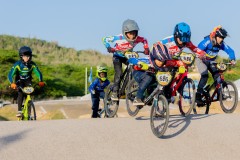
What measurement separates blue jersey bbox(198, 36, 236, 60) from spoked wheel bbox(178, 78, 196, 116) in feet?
5.88

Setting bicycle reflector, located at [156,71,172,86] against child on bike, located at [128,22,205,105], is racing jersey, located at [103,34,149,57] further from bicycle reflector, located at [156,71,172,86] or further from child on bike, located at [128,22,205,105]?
bicycle reflector, located at [156,71,172,86]

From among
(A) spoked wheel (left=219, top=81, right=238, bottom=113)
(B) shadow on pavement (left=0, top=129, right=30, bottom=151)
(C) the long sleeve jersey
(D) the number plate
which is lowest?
(B) shadow on pavement (left=0, top=129, right=30, bottom=151)

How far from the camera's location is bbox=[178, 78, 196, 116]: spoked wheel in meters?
9.91

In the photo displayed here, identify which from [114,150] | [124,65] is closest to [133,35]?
[124,65]

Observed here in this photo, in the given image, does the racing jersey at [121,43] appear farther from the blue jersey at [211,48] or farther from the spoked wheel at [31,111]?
the spoked wheel at [31,111]

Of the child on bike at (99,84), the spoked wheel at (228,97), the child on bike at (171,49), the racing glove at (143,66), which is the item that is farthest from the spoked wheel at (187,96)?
the child on bike at (99,84)

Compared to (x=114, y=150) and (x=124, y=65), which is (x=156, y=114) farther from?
(x=124, y=65)

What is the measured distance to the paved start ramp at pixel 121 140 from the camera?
7.52 m

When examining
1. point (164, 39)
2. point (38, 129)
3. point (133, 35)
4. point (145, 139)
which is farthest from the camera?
point (133, 35)

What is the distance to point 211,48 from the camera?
11695mm

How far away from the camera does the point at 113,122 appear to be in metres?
10.2

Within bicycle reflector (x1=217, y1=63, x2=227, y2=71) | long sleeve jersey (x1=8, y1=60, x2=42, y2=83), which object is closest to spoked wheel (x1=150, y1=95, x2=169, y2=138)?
bicycle reflector (x1=217, y1=63, x2=227, y2=71)

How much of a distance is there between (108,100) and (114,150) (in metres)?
4.58

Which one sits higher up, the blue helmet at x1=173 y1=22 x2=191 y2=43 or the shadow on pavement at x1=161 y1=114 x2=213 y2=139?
the blue helmet at x1=173 y1=22 x2=191 y2=43
